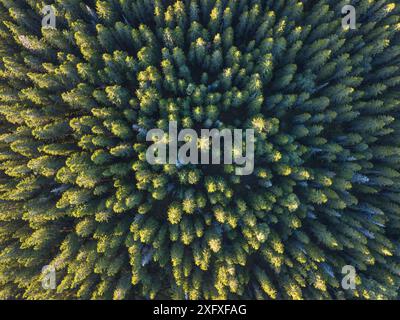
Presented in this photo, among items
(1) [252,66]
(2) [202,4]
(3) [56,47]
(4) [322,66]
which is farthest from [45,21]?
(4) [322,66]

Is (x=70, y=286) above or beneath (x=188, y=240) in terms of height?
beneath

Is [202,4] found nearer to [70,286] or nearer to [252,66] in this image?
[252,66]

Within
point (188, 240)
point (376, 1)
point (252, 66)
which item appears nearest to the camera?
point (188, 240)

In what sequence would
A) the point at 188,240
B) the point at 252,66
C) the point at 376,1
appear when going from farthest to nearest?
the point at 376,1 < the point at 252,66 < the point at 188,240

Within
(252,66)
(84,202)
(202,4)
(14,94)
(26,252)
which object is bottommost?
(26,252)
